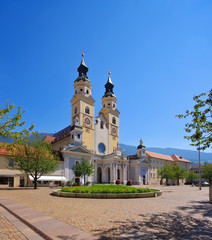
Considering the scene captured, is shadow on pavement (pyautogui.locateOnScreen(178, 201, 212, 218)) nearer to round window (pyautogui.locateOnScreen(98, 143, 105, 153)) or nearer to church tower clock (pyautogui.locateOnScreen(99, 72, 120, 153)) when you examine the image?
round window (pyautogui.locateOnScreen(98, 143, 105, 153))

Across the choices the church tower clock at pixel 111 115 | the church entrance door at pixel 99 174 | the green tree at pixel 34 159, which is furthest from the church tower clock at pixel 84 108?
the green tree at pixel 34 159

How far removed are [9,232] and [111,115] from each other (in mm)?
60361

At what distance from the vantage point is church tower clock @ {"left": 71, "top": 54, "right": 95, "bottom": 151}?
55750mm

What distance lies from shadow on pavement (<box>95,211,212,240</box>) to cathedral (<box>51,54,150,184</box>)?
40.5 metres

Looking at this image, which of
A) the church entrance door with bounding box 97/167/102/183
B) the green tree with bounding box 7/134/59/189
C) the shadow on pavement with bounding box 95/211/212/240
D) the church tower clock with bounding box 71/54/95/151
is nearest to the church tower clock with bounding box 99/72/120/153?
the church entrance door with bounding box 97/167/102/183

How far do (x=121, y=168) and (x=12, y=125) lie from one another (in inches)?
1899

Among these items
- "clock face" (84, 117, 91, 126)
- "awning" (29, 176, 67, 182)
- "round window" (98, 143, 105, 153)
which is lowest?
"awning" (29, 176, 67, 182)

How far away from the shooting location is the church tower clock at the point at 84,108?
55750 mm

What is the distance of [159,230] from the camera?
7402 mm

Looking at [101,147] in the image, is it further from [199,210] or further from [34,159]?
[199,210]

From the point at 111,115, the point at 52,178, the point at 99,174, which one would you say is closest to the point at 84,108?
the point at 111,115

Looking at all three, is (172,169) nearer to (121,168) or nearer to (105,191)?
(121,168)

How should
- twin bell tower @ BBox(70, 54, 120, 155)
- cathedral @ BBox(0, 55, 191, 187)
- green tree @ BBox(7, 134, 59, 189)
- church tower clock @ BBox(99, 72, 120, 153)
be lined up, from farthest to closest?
church tower clock @ BBox(99, 72, 120, 153) < twin bell tower @ BBox(70, 54, 120, 155) < cathedral @ BBox(0, 55, 191, 187) < green tree @ BBox(7, 134, 59, 189)

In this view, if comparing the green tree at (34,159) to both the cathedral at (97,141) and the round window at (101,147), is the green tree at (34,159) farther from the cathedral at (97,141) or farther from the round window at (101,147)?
the round window at (101,147)
